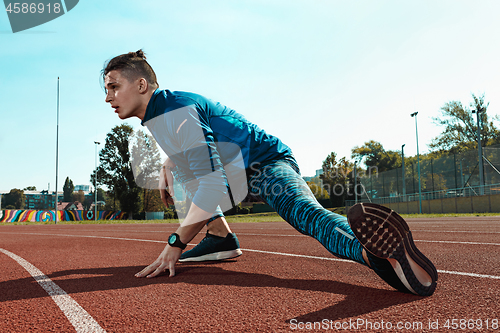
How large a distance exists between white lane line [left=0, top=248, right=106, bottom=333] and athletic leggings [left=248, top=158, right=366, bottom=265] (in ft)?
4.39

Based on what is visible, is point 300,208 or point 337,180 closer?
point 300,208

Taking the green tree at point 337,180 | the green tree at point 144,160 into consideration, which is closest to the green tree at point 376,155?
the green tree at point 337,180

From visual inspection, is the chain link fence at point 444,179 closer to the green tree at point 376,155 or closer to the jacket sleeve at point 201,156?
the green tree at point 376,155

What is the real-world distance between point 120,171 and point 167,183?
136 ft

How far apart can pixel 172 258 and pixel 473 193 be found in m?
32.3

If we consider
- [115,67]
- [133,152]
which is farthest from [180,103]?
[133,152]

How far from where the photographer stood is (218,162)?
242cm

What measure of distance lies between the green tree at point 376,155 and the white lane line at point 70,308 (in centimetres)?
6715

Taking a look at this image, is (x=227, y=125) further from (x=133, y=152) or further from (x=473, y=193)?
(x=133, y=152)

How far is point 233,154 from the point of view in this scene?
270 centimetres

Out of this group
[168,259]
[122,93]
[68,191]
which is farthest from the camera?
[68,191]

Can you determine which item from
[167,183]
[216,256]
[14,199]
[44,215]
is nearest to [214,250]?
[216,256]

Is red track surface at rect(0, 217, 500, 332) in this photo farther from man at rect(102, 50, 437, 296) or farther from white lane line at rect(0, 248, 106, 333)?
man at rect(102, 50, 437, 296)

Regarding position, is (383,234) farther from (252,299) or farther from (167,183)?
(167,183)
